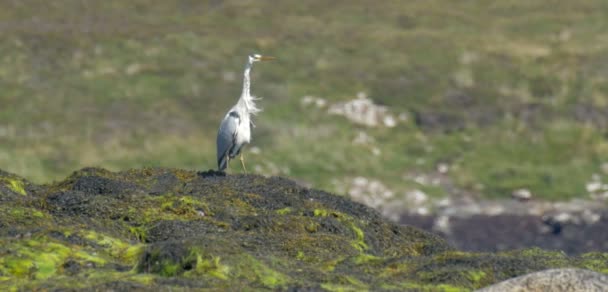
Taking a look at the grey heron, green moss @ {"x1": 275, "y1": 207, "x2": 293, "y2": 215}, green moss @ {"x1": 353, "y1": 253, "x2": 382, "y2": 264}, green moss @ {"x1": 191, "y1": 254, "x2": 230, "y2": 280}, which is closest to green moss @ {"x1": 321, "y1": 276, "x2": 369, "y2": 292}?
green moss @ {"x1": 191, "y1": 254, "x2": 230, "y2": 280}

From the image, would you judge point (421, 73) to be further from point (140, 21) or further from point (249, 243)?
point (249, 243)

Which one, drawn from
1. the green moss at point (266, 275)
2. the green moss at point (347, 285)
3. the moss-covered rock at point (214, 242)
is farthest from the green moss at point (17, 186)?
the green moss at point (347, 285)

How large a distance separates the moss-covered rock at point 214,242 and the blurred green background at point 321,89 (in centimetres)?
2396

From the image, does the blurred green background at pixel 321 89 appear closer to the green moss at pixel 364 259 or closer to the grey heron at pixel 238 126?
the grey heron at pixel 238 126

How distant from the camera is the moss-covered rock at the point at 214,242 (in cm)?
1714

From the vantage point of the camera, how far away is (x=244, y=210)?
2236cm

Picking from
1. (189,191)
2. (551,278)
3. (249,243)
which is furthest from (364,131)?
(551,278)

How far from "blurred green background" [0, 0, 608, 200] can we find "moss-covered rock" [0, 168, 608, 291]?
78.6 feet

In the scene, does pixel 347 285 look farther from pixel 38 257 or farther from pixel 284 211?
pixel 284 211

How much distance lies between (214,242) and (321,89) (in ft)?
125

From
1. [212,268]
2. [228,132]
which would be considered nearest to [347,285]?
[212,268]

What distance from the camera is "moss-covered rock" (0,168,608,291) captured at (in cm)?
1714

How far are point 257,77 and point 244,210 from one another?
34.4 m

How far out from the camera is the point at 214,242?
18.0 m
